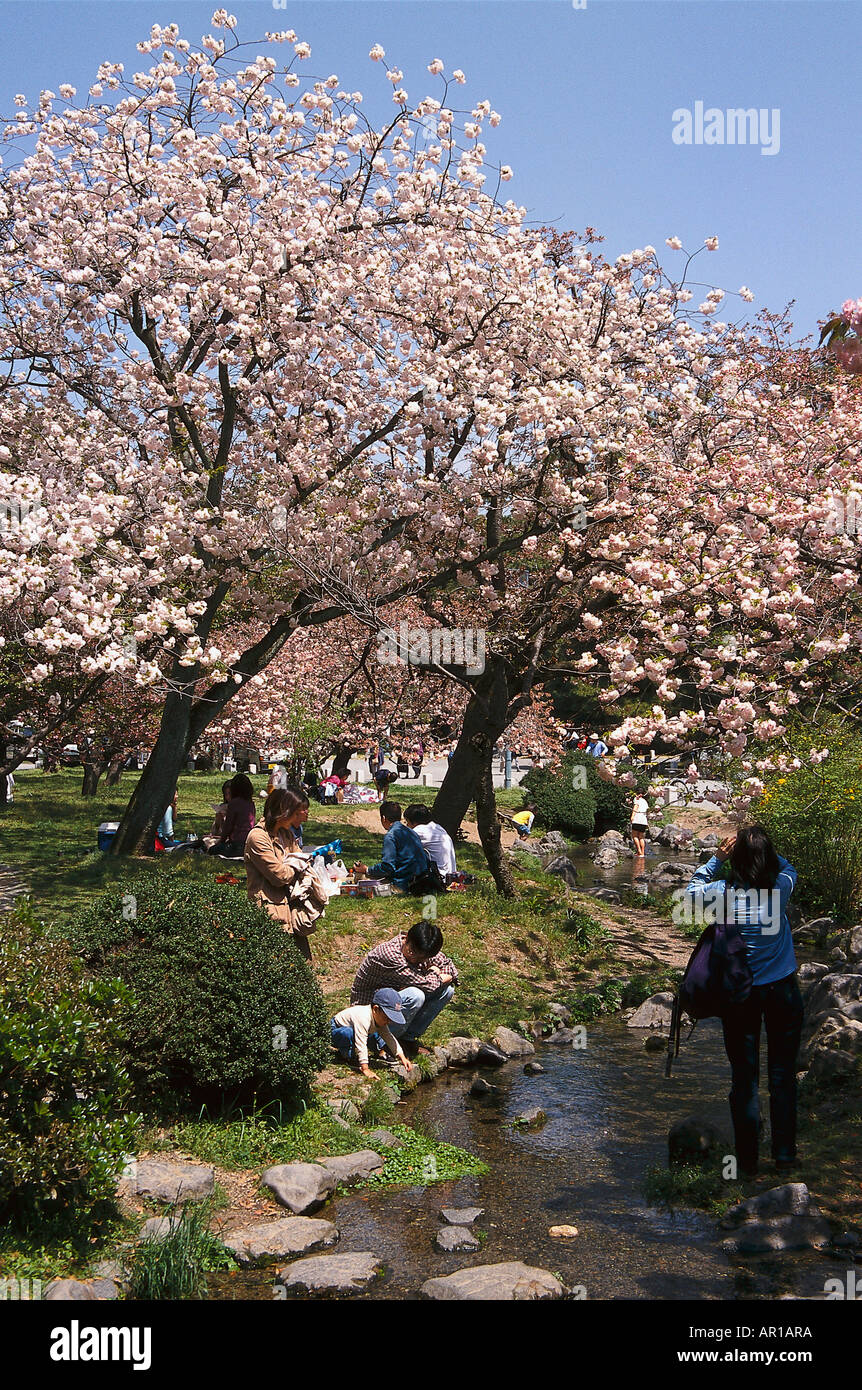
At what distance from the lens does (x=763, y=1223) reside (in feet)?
17.5

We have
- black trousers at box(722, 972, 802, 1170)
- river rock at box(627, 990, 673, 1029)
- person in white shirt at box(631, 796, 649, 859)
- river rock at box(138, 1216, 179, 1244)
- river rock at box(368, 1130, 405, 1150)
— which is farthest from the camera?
person in white shirt at box(631, 796, 649, 859)

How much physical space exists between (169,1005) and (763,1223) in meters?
3.33

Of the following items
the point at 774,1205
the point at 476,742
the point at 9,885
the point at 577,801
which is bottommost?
the point at 774,1205

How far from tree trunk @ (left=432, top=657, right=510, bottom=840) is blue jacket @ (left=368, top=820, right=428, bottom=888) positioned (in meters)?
1.71

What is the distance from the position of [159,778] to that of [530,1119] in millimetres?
7318

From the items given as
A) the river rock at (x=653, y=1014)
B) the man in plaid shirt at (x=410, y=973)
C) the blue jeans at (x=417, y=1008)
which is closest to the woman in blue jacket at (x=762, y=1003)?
the man in plaid shirt at (x=410, y=973)

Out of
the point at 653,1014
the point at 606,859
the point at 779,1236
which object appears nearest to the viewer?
the point at 779,1236

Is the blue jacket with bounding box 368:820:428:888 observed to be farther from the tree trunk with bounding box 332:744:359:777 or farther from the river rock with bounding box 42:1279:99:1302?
the tree trunk with bounding box 332:744:359:777

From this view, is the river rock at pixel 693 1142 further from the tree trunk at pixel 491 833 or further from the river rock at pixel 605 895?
the river rock at pixel 605 895

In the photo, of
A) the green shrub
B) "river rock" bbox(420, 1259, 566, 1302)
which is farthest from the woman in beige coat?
the green shrub

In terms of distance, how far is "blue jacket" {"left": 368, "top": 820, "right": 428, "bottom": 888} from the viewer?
39.5ft

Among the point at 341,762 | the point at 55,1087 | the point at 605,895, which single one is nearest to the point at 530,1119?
the point at 55,1087

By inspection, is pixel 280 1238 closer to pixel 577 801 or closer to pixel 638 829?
pixel 638 829

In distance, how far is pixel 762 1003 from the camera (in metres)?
5.85
